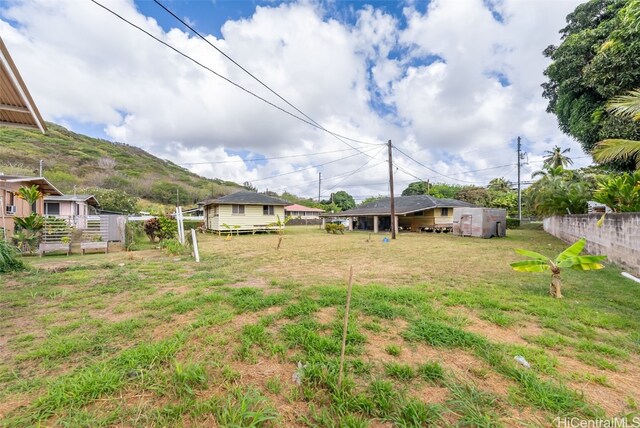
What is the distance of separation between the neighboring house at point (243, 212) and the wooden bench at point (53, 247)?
9.94 metres

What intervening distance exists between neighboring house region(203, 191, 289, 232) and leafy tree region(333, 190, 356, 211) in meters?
28.7

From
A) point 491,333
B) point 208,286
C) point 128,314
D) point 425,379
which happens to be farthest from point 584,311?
point 128,314

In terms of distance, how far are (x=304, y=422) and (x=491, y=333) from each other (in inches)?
105

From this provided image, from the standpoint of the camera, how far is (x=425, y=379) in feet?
7.62

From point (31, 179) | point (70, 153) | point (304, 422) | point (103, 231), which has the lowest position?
point (304, 422)

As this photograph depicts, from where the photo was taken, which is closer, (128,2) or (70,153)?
(128,2)

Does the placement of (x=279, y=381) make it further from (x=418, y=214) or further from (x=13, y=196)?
(x=418, y=214)

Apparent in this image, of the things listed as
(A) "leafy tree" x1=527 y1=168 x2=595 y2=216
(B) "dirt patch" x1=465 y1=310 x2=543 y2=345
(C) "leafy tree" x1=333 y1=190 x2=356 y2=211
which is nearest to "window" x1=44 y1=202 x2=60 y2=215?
(B) "dirt patch" x1=465 y1=310 x2=543 y2=345

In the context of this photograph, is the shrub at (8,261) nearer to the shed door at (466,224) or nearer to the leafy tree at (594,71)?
the leafy tree at (594,71)

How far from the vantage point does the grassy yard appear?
195 cm

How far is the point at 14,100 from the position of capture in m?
4.49

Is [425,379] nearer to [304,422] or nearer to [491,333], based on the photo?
[304,422]

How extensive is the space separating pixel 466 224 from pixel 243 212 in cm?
1678

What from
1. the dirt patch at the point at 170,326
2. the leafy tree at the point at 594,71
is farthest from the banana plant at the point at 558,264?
the leafy tree at the point at 594,71
